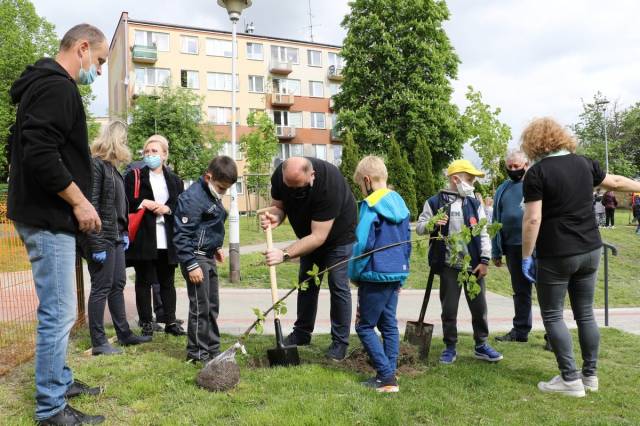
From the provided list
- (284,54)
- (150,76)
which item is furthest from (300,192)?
(284,54)

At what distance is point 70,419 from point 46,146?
1.61 metres

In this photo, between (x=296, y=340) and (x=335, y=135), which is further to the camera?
(x=335, y=135)

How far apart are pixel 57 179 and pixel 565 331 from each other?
12.5 feet

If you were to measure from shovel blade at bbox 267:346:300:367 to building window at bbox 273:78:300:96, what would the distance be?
1629 inches

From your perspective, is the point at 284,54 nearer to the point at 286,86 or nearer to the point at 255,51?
the point at 255,51

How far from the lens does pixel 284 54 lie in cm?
4538

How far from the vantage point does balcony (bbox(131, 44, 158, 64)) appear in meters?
38.7

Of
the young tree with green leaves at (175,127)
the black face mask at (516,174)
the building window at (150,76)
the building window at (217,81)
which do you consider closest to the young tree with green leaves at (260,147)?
the young tree with green leaves at (175,127)

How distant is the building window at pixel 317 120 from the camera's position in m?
46.2

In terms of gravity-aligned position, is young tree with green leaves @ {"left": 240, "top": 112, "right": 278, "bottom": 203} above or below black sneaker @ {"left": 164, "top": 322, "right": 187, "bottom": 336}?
above

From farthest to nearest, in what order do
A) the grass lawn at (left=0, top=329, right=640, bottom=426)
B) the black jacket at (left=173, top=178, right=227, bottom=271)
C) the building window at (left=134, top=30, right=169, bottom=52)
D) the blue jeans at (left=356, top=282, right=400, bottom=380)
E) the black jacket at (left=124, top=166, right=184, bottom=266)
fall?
1. the building window at (left=134, top=30, right=169, bottom=52)
2. the black jacket at (left=124, top=166, right=184, bottom=266)
3. the black jacket at (left=173, top=178, right=227, bottom=271)
4. the blue jeans at (left=356, top=282, right=400, bottom=380)
5. the grass lawn at (left=0, top=329, right=640, bottom=426)

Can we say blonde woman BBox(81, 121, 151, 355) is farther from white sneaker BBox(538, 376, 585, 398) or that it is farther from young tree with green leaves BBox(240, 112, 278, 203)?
young tree with green leaves BBox(240, 112, 278, 203)

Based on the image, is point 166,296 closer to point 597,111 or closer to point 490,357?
point 490,357

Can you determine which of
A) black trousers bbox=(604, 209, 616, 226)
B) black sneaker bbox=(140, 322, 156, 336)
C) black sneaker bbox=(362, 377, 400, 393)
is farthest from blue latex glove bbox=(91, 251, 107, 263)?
black trousers bbox=(604, 209, 616, 226)
